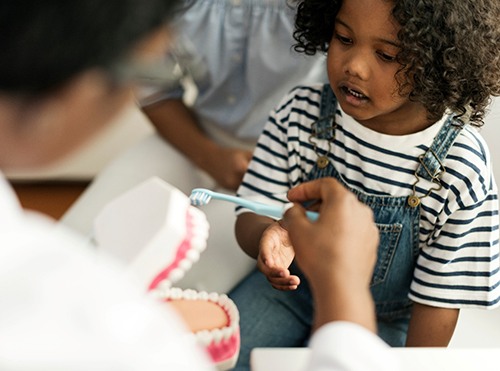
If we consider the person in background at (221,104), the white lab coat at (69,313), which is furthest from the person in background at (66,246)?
the person in background at (221,104)

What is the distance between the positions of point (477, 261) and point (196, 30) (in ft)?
1.59

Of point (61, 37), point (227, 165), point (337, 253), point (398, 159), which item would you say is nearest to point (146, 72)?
point (61, 37)

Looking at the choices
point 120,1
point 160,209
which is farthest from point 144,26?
point 160,209

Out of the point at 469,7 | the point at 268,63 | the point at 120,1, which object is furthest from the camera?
the point at 268,63

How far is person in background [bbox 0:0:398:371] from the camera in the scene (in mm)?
375

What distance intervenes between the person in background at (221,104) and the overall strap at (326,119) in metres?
0.14

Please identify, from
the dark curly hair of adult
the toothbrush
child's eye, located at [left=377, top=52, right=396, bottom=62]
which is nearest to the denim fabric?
child's eye, located at [left=377, top=52, right=396, bottom=62]

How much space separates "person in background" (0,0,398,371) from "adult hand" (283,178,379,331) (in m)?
0.13

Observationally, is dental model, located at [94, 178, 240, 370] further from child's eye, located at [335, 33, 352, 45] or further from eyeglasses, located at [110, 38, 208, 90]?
child's eye, located at [335, 33, 352, 45]

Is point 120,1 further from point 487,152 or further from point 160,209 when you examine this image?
point 487,152

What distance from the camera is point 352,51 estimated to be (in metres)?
0.80

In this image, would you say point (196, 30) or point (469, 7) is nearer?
point (469, 7)

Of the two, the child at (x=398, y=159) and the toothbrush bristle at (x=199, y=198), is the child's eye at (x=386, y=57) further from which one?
the toothbrush bristle at (x=199, y=198)

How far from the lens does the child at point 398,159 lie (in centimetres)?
79
